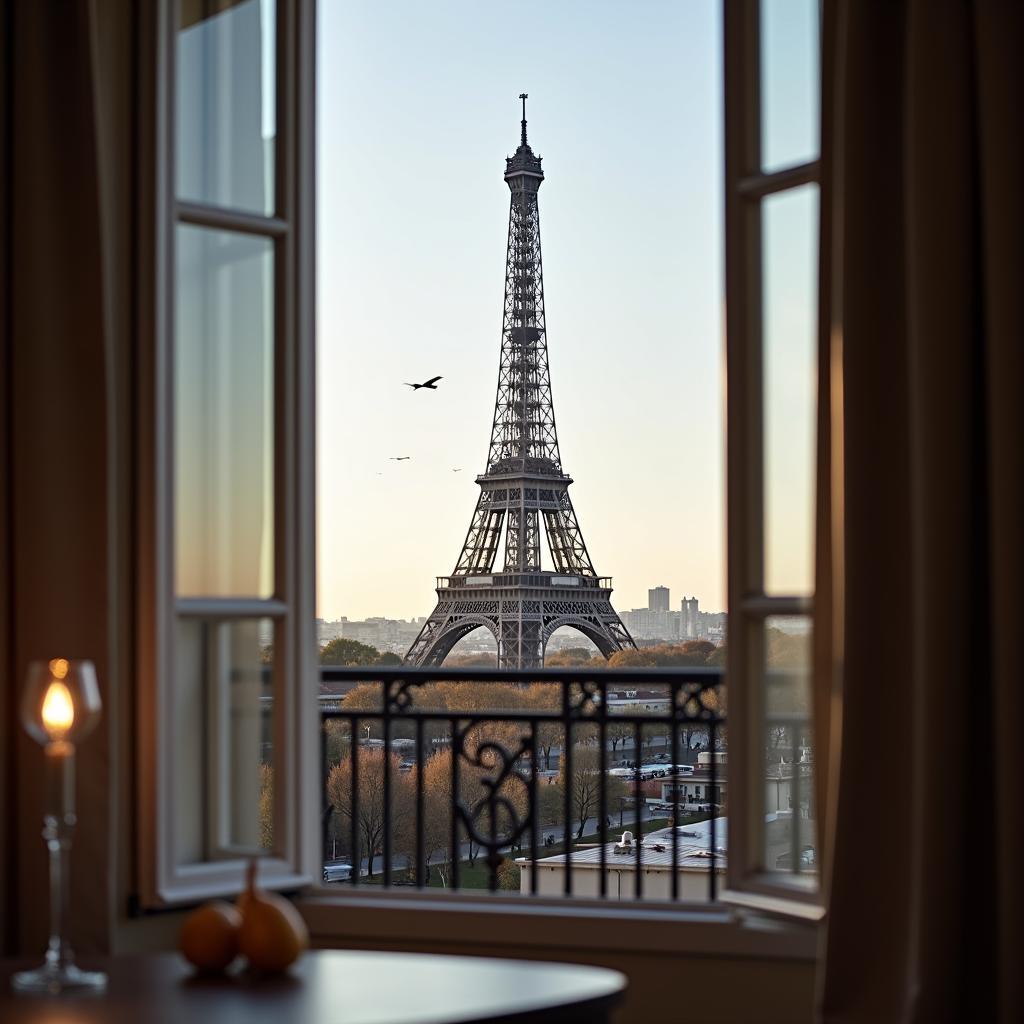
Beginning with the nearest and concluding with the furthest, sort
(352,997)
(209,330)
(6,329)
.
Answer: (352,997) → (6,329) → (209,330)

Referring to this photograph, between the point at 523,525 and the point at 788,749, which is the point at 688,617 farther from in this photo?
the point at 788,749

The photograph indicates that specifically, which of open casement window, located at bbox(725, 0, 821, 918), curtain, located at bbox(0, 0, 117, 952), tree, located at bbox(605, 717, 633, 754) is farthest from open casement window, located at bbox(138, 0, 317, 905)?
tree, located at bbox(605, 717, 633, 754)

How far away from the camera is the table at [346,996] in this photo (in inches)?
54.3

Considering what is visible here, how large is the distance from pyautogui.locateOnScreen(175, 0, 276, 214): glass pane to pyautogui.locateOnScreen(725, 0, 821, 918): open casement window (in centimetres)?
94

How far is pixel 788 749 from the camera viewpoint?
2.32 meters

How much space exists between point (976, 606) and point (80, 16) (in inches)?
72.2

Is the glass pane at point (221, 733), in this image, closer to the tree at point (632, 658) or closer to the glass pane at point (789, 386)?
the glass pane at point (789, 386)

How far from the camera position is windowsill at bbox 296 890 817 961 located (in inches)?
92.5

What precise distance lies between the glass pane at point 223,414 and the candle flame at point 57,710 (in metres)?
0.81

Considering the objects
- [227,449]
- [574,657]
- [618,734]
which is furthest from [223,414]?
[574,657]

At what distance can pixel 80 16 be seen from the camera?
7.86 ft

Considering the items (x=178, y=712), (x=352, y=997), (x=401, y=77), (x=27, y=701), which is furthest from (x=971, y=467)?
(x=401, y=77)

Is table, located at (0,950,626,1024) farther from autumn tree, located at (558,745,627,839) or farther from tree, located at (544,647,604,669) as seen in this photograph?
tree, located at (544,647,604,669)

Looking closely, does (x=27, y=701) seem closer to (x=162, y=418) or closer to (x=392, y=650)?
(x=162, y=418)
